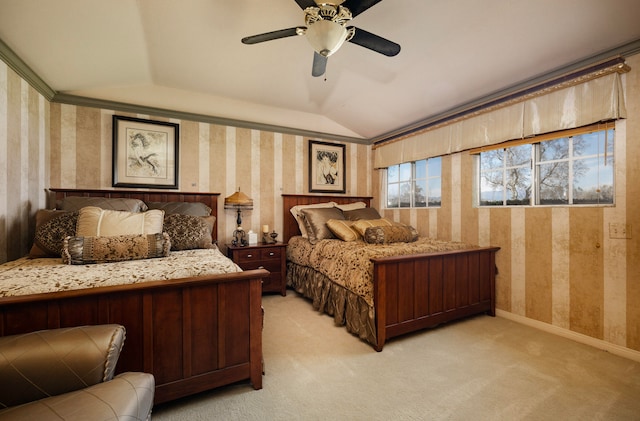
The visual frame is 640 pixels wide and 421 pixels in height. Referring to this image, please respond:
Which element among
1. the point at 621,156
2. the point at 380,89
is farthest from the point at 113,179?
the point at 621,156

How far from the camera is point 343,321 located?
2.59 m

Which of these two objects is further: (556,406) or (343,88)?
(343,88)

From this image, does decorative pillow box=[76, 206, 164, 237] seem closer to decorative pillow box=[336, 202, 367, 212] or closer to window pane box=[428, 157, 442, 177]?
decorative pillow box=[336, 202, 367, 212]

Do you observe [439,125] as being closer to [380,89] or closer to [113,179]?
[380,89]

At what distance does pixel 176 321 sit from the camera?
147 cm

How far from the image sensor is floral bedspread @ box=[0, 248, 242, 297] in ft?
4.35

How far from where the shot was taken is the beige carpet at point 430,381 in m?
1.49

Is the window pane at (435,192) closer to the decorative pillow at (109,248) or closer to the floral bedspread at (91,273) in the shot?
the floral bedspread at (91,273)

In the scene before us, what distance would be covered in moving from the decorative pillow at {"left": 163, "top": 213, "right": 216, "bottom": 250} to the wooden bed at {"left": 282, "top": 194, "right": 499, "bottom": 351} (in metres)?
1.61

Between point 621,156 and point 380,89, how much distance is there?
7.33 ft

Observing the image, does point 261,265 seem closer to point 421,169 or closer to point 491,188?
point 421,169

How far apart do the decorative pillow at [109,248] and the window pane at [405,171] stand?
11.4 feet

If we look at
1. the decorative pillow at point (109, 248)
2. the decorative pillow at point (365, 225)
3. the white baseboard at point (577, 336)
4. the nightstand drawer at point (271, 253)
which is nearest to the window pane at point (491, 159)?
the decorative pillow at point (365, 225)

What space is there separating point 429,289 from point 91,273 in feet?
8.22
